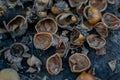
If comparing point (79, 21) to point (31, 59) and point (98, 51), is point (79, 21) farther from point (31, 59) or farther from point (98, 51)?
point (31, 59)

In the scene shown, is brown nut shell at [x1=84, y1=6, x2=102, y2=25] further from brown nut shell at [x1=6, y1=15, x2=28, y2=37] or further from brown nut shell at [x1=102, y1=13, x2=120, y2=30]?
brown nut shell at [x1=6, y1=15, x2=28, y2=37]

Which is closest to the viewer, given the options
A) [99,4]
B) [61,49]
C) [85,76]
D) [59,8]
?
[85,76]

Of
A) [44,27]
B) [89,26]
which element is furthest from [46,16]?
[89,26]

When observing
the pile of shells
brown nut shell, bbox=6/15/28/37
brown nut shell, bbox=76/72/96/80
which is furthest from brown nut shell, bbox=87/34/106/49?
brown nut shell, bbox=6/15/28/37

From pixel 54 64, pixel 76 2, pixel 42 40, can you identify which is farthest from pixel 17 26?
pixel 76 2

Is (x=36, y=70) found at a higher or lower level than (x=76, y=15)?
lower

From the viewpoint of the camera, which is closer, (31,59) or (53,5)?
(31,59)

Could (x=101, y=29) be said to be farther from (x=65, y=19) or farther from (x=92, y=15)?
(x=65, y=19)
